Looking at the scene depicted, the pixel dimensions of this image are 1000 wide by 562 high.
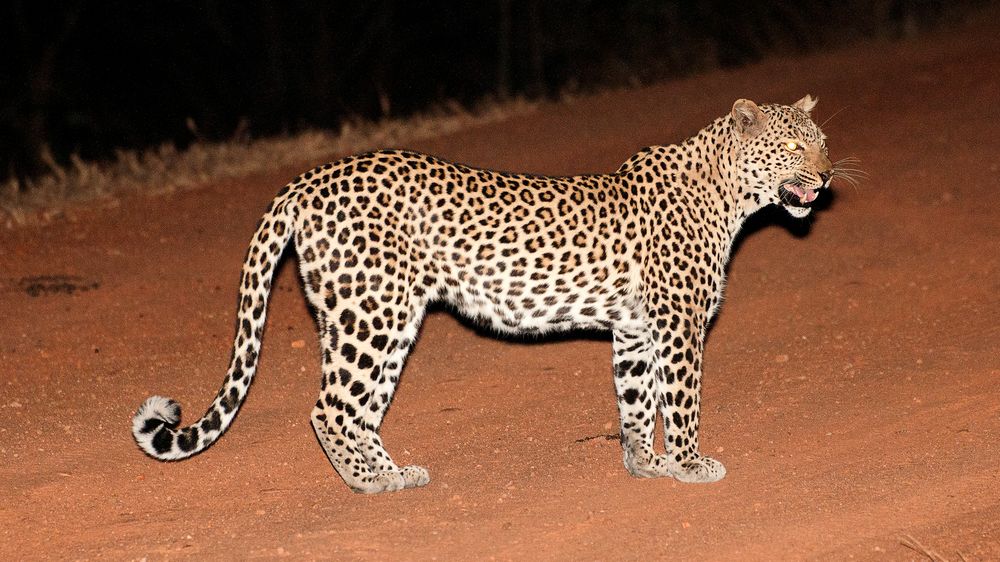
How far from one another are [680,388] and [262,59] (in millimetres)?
24360

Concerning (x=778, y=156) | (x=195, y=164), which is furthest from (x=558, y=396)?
(x=195, y=164)

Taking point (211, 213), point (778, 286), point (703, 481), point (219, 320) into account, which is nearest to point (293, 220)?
point (703, 481)

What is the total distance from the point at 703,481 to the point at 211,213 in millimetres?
6500

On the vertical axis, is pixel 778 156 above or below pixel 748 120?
below

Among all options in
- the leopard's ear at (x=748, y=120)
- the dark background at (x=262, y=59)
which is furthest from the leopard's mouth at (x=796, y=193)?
the dark background at (x=262, y=59)

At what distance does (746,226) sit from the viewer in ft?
33.5

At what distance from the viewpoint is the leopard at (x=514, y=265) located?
6.30 metres

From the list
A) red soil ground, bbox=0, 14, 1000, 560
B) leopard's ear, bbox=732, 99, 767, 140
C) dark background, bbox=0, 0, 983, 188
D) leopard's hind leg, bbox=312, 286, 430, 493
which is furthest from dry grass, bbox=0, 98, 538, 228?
dark background, bbox=0, 0, 983, 188

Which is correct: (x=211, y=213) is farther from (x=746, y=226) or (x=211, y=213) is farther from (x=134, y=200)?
(x=746, y=226)

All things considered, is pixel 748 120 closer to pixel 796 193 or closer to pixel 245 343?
pixel 796 193

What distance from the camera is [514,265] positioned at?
6594mm

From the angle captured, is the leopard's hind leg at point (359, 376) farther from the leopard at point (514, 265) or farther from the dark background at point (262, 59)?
the dark background at point (262, 59)

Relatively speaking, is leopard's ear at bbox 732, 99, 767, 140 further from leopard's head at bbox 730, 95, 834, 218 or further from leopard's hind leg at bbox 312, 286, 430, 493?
leopard's hind leg at bbox 312, 286, 430, 493

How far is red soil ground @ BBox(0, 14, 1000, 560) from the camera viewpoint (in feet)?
19.2
